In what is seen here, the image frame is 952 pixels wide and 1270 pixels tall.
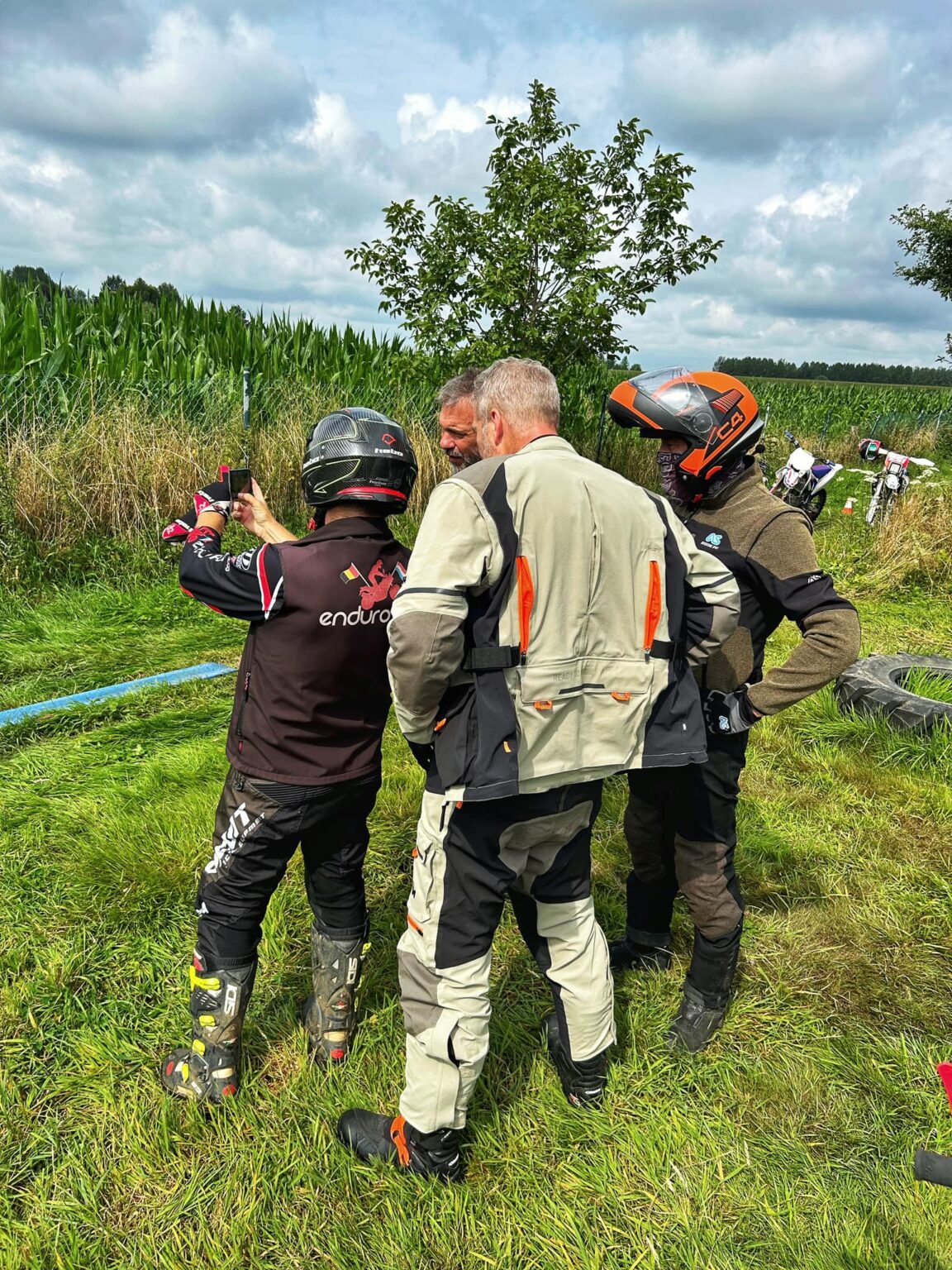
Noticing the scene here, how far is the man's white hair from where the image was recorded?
6.69 ft

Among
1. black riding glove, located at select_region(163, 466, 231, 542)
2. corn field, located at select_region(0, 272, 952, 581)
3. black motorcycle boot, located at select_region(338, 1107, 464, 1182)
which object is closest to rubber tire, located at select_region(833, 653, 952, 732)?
black motorcycle boot, located at select_region(338, 1107, 464, 1182)

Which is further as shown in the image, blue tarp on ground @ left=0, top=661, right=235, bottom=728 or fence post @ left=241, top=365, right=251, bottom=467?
fence post @ left=241, top=365, right=251, bottom=467

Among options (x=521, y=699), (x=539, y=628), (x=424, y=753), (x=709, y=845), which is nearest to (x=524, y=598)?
(x=539, y=628)

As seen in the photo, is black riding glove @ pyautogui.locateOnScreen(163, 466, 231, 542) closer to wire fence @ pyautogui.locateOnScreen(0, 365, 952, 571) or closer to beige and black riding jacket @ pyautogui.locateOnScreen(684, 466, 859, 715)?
beige and black riding jacket @ pyautogui.locateOnScreen(684, 466, 859, 715)

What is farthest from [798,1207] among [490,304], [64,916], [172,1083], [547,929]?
[490,304]

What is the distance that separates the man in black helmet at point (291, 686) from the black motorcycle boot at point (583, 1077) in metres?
0.97

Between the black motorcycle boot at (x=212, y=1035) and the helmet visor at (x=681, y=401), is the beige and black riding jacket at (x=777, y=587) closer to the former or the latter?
the helmet visor at (x=681, y=401)

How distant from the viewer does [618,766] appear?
6.73 feet

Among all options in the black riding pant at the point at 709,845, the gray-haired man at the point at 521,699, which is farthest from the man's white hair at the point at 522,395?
the black riding pant at the point at 709,845

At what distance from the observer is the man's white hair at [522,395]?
2.04 m

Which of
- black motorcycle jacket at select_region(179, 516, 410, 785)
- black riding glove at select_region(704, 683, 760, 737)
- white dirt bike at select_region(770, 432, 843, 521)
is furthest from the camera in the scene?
white dirt bike at select_region(770, 432, 843, 521)

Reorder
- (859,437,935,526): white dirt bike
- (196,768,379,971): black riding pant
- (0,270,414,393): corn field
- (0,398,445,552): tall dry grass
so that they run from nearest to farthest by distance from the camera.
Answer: (196,768,379,971): black riding pant < (0,398,445,552): tall dry grass < (0,270,414,393): corn field < (859,437,935,526): white dirt bike

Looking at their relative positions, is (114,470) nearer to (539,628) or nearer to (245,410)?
(245,410)

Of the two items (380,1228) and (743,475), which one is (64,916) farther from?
(743,475)
